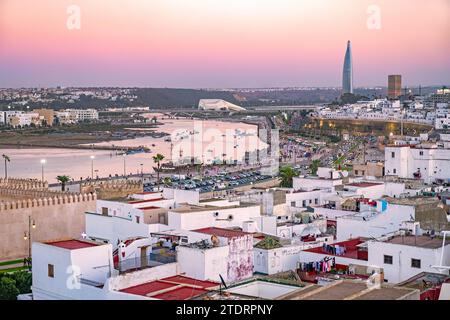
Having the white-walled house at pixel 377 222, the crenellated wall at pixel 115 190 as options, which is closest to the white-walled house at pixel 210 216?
the white-walled house at pixel 377 222

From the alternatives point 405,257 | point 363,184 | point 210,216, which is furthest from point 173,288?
point 363,184

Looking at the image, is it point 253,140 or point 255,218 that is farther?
point 253,140

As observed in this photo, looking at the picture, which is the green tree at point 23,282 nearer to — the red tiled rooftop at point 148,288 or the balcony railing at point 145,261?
the balcony railing at point 145,261

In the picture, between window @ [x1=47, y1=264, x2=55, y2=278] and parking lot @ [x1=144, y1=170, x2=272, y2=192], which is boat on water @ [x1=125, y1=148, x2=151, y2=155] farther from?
window @ [x1=47, y1=264, x2=55, y2=278]

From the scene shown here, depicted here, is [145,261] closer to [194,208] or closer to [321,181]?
[194,208]
